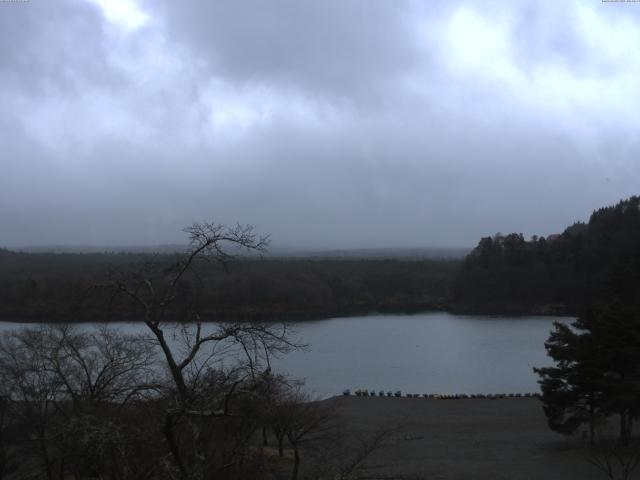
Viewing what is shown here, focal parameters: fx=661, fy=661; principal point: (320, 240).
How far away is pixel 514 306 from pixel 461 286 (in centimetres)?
623

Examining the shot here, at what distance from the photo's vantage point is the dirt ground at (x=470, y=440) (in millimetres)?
13395

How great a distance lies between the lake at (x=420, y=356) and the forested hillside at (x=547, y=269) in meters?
7.54

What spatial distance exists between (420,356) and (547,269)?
33628 mm

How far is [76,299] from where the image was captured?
484 centimetres

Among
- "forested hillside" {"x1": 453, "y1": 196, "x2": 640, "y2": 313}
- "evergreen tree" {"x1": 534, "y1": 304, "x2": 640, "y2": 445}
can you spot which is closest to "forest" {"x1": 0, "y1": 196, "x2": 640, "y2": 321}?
"forested hillside" {"x1": 453, "y1": 196, "x2": 640, "y2": 313}

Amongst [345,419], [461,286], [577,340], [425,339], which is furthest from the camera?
[461,286]

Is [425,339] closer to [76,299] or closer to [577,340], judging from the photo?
[577,340]

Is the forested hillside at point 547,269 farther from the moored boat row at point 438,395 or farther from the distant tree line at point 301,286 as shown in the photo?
the moored boat row at point 438,395

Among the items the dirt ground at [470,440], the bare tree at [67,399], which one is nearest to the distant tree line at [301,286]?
the dirt ground at [470,440]

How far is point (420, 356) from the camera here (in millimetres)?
36688

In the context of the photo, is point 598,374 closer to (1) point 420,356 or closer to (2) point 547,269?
(1) point 420,356

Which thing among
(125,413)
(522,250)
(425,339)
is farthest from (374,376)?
(522,250)

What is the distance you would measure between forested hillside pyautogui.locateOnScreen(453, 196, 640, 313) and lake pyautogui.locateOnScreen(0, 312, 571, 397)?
7.54 metres

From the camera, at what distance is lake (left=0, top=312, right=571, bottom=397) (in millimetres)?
28703
